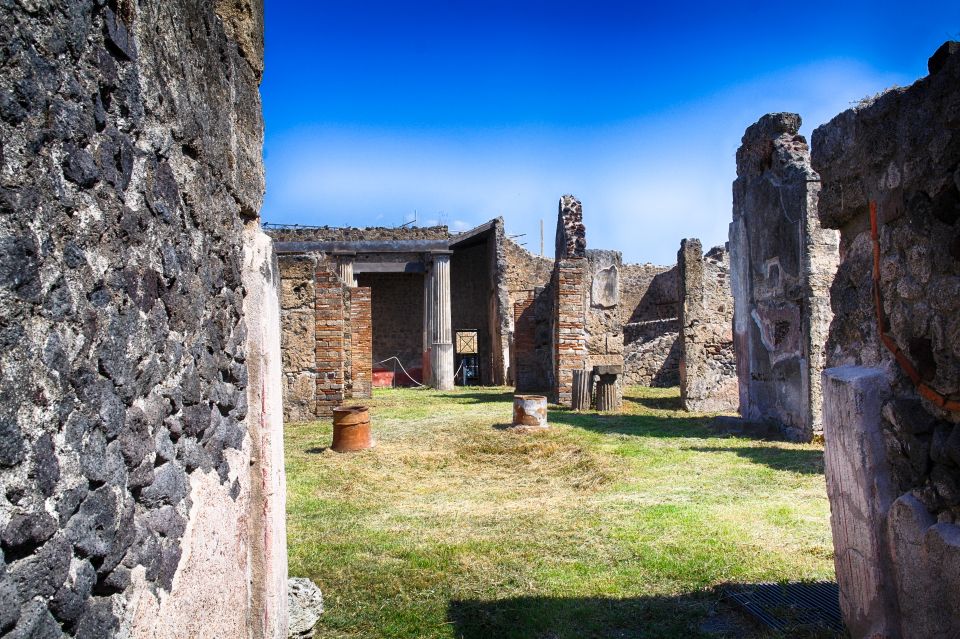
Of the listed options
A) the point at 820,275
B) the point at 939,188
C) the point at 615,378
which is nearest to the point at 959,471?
the point at 939,188

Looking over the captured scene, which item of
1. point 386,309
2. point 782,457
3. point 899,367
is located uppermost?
point 386,309

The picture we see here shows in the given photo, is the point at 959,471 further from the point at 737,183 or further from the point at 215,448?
the point at 737,183

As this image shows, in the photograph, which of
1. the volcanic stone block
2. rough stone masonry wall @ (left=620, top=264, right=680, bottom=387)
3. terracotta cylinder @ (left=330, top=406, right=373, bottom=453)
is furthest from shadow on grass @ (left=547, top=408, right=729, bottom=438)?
the volcanic stone block

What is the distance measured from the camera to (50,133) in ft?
4.06

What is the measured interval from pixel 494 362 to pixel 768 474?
495 inches

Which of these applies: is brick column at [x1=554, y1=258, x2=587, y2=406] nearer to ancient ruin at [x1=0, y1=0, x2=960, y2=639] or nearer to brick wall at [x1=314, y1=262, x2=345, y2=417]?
brick wall at [x1=314, y1=262, x2=345, y2=417]

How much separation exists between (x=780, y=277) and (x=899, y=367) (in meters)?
6.74

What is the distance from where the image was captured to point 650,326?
17.2 meters

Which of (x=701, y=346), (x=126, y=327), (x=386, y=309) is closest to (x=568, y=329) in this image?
(x=701, y=346)

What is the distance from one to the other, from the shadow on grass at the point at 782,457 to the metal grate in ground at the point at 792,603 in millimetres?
2934

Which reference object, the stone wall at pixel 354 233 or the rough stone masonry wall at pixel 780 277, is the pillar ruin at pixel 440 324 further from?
the rough stone masonry wall at pixel 780 277

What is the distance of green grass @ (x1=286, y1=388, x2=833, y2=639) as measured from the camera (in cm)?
330

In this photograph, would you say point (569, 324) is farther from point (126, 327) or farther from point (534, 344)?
point (126, 327)

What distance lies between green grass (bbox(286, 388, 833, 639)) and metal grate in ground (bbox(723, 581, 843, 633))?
12 centimetres
